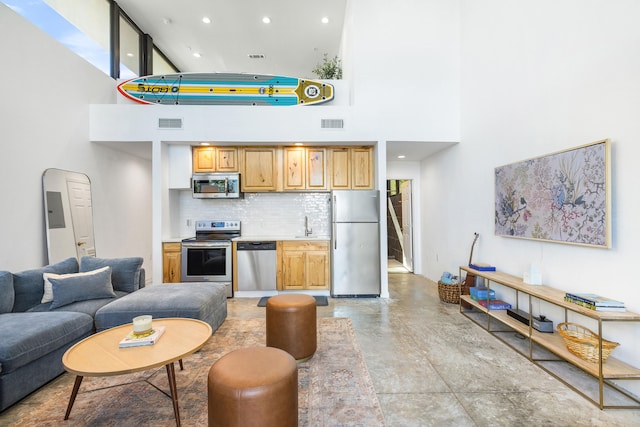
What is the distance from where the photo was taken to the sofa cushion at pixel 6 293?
8.31 feet

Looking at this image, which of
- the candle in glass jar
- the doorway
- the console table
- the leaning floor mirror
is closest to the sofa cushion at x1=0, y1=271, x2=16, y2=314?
the leaning floor mirror

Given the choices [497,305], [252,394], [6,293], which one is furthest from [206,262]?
[497,305]

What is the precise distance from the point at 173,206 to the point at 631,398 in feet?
18.6

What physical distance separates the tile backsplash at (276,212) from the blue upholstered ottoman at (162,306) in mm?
2183

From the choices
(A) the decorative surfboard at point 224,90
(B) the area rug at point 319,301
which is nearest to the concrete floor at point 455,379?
(B) the area rug at point 319,301

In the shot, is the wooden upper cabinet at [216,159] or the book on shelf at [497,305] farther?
the wooden upper cabinet at [216,159]

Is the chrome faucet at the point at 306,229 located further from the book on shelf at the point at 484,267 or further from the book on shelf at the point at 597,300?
the book on shelf at the point at 597,300

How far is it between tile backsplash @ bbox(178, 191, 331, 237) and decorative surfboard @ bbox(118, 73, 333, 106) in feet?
5.23

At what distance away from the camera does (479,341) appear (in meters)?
3.03

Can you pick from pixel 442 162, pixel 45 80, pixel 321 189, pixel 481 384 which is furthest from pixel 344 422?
pixel 45 80

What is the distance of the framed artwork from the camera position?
2291 millimetres

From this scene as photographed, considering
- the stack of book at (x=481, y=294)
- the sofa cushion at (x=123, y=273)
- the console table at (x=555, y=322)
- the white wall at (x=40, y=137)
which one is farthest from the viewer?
the stack of book at (x=481, y=294)

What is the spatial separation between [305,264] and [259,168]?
1.73 m

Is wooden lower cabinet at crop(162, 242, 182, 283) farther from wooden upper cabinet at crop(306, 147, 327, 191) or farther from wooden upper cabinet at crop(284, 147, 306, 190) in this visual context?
wooden upper cabinet at crop(306, 147, 327, 191)
